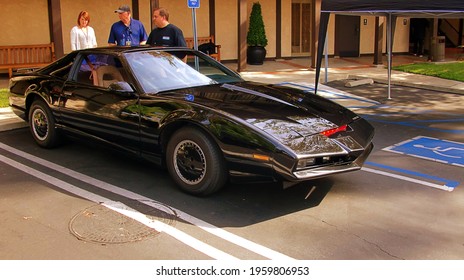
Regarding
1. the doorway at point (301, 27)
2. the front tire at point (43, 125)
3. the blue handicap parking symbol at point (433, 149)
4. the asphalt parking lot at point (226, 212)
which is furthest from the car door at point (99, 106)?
the doorway at point (301, 27)

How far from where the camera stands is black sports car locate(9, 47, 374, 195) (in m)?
4.25

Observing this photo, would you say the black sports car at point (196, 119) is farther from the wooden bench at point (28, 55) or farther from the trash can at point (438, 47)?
the trash can at point (438, 47)

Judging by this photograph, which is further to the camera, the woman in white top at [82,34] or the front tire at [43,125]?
the woman in white top at [82,34]

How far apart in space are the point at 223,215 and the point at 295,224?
0.64 m

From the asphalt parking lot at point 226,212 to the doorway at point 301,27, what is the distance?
13097 millimetres

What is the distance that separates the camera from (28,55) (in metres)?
13.6

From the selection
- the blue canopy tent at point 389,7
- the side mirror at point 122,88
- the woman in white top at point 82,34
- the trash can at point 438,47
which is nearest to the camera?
the side mirror at point 122,88

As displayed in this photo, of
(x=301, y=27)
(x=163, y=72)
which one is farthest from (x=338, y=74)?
(x=163, y=72)

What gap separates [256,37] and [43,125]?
1125 centimetres

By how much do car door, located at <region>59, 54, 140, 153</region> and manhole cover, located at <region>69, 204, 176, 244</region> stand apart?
36.6 inches

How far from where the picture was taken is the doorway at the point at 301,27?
18656 mm

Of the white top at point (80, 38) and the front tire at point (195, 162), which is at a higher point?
the white top at point (80, 38)
